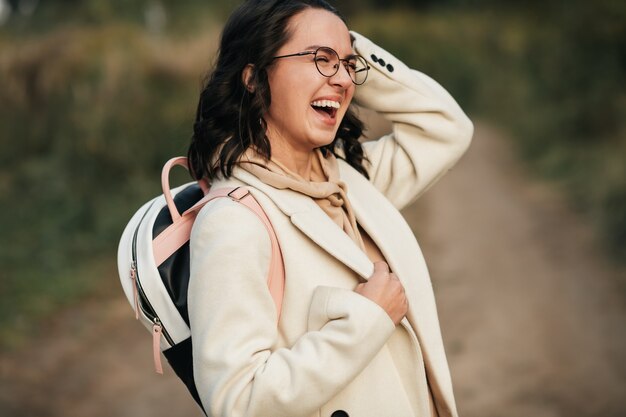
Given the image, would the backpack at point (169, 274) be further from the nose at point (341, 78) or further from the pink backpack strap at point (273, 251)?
the nose at point (341, 78)

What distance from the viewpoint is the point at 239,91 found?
71.5 inches

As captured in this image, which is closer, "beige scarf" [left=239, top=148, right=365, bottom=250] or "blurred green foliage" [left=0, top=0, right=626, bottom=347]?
"beige scarf" [left=239, top=148, right=365, bottom=250]

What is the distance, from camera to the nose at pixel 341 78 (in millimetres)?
1732

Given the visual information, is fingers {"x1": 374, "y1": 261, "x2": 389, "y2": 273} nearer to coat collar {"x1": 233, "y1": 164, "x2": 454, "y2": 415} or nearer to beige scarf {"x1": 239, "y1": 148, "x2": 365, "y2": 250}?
coat collar {"x1": 233, "y1": 164, "x2": 454, "y2": 415}

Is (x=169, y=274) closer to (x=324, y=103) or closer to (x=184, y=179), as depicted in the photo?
(x=324, y=103)

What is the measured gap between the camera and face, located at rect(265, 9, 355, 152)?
172 cm

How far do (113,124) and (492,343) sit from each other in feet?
14.5

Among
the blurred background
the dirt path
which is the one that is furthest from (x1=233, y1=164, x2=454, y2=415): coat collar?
the dirt path

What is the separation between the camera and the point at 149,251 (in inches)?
64.6

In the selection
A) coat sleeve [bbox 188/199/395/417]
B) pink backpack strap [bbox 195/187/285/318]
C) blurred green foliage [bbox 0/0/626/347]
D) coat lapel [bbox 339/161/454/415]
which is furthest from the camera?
blurred green foliage [bbox 0/0/626/347]

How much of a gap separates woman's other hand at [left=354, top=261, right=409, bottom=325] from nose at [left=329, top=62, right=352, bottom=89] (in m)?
0.44

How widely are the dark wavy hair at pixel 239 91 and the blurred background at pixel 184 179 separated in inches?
11.0

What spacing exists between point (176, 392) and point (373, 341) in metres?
3.34

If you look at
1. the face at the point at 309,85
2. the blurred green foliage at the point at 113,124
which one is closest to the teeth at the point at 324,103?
the face at the point at 309,85
